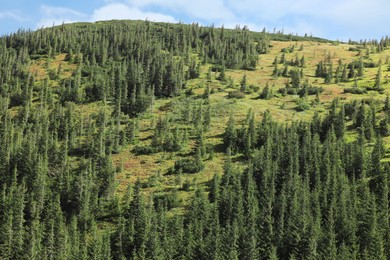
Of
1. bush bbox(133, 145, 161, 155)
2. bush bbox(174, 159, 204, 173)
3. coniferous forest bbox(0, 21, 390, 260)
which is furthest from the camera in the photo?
bush bbox(133, 145, 161, 155)

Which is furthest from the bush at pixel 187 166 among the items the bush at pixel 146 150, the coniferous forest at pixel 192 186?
the bush at pixel 146 150

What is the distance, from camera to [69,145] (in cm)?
15738

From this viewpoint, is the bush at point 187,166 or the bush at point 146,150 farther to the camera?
the bush at point 146,150

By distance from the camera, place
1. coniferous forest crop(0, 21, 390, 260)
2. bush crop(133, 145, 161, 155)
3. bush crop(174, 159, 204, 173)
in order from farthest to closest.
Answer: bush crop(133, 145, 161, 155) → bush crop(174, 159, 204, 173) → coniferous forest crop(0, 21, 390, 260)

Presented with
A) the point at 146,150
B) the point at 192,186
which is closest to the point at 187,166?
the point at 192,186

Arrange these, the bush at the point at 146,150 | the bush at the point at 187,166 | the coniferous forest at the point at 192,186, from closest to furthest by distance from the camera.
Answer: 1. the coniferous forest at the point at 192,186
2. the bush at the point at 187,166
3. the bush at the point at 146,150

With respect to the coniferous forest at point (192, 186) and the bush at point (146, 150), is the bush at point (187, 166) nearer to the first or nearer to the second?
the coniferous forest at point (192, 186)

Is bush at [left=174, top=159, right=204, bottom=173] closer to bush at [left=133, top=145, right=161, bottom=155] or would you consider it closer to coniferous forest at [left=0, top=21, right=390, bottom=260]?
coniferous forest at [left=0, top=21, right=390, bottom=260]

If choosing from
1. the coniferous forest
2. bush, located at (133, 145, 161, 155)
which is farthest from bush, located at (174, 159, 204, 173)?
bush, located at (133, 145, 161, 155)

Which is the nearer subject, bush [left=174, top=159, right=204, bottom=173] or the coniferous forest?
the coniferous forest

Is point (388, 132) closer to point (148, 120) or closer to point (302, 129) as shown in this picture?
point (302, 129)

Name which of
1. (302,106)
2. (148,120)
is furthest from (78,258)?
(302,106)

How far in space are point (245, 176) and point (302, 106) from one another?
269 ft

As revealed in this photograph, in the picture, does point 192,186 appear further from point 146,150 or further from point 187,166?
point 146,150
